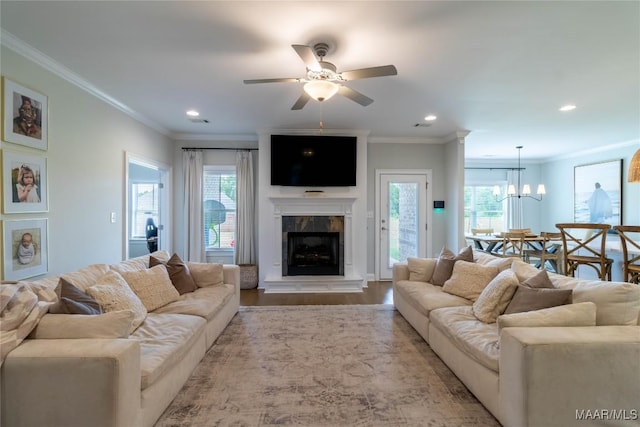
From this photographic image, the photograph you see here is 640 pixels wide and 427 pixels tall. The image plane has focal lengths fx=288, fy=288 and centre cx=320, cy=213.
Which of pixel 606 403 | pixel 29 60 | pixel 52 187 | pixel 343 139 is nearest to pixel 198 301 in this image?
pixel 52 187

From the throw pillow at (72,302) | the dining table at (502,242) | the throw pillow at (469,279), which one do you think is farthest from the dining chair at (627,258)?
the throw pillow at (72,302)

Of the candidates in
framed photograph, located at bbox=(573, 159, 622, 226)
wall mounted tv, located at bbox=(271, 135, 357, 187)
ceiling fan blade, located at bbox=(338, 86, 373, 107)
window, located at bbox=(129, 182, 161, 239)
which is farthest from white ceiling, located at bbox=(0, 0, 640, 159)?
window, located at bbox=(129, 182, 161, 239)

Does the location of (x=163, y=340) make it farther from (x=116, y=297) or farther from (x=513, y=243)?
(x=513, y=243)

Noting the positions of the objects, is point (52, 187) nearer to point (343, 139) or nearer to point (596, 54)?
point (343, 139)

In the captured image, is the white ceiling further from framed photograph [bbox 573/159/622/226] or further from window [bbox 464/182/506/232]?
window [bbox 464/182/506/232]

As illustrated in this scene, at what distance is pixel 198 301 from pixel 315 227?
253 centimetres

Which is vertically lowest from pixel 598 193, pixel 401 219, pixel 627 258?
pixel 627 258

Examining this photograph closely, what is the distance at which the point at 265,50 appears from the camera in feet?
7.84

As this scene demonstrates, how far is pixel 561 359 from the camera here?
1523mm

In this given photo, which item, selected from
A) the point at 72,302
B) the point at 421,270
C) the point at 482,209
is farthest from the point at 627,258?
the point at 72,302

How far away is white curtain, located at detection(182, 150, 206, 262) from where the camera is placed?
16.7 feet

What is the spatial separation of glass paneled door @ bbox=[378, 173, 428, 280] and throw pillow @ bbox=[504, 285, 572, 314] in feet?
10.5

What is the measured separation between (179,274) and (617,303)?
11.5 feet

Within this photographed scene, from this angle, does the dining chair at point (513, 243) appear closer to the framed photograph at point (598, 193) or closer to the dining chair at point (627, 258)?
the dining chair at point (627, 258)
